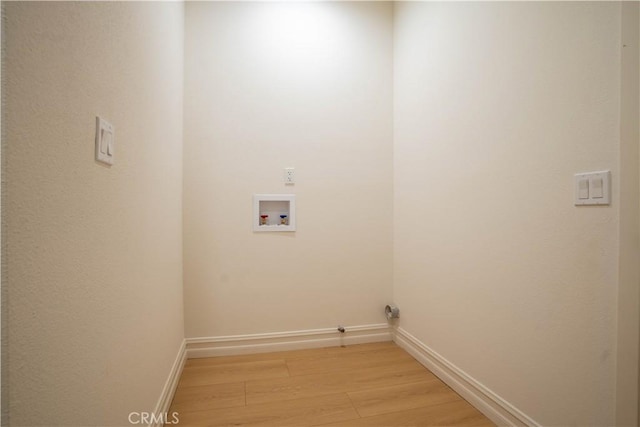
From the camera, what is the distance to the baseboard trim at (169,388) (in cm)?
119

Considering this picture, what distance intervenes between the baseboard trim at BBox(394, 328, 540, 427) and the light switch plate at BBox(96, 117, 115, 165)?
1.81 metres

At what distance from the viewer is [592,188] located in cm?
92

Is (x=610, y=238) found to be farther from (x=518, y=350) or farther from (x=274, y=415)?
(x=274, y=415)

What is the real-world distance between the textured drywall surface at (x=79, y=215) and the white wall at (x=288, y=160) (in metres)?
0.72

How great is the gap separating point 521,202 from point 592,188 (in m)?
0.26

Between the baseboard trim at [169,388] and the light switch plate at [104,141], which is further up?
the light switch plate at [104,141]

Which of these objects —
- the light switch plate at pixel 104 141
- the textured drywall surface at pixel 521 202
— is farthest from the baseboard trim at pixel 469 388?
the light switch plate at pixel 104 141

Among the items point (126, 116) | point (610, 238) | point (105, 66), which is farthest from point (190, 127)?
point (610, 238)

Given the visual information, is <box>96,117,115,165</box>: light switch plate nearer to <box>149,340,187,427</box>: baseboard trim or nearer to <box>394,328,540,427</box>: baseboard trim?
<box>149,340,187,427</box>: baseboard trim

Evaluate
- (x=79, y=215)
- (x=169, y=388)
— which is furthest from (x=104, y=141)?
(x=169, y=388)

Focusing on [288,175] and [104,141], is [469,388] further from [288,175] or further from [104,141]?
[104,141]

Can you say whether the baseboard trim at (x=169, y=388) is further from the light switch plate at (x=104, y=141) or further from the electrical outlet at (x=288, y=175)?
the electrical outlet at (x=288, y=175)

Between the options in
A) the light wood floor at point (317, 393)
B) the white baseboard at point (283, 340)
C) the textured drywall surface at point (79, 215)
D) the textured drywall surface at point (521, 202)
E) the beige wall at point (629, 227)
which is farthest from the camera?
the white baseboard at point (283, 340)

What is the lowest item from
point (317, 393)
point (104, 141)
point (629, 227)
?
point (317, 393)
